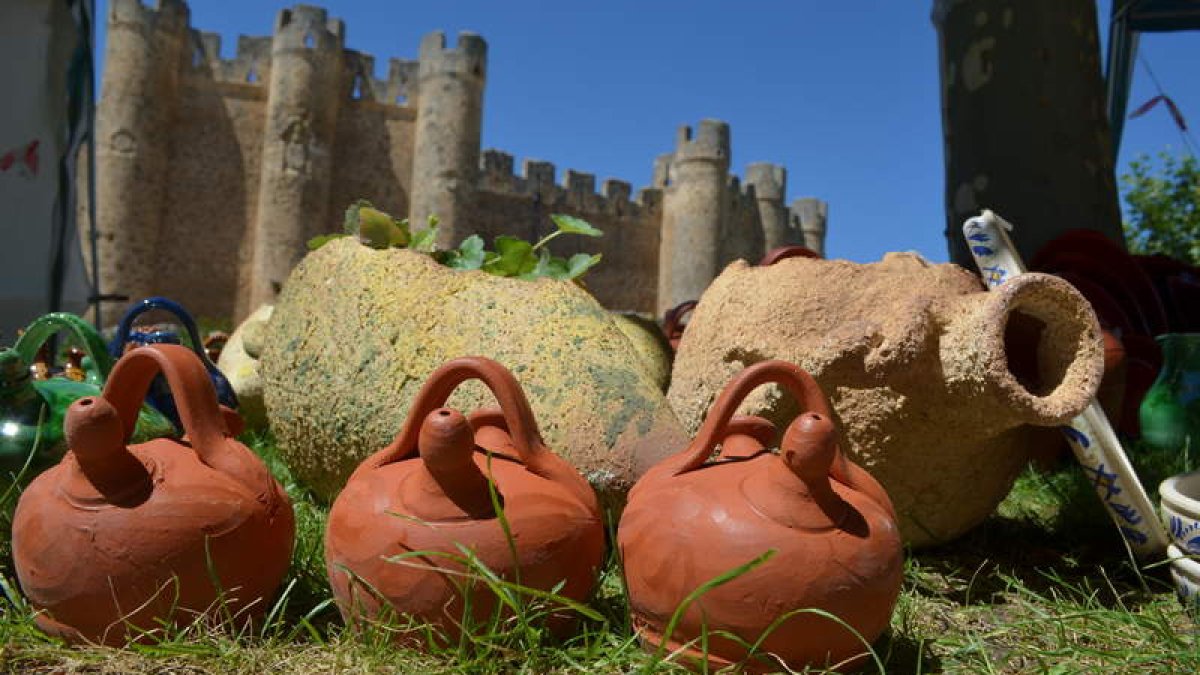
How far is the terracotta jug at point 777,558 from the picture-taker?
0.99m

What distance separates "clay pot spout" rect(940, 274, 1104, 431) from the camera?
1.32m

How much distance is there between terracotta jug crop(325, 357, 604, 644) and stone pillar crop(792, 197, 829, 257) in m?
19.0

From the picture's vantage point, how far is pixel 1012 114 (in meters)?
2.80

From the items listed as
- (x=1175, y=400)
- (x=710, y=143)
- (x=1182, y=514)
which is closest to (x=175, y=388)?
(x=1182, y=514)

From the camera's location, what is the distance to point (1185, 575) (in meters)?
1.37

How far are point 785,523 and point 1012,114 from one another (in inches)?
91.2

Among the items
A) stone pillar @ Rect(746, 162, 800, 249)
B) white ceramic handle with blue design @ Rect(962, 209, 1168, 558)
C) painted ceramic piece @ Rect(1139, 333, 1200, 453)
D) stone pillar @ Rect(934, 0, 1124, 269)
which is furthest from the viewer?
stone pillar @ Rect(746, 162, 800, 249)

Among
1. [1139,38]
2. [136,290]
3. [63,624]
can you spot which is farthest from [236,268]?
[63,624]

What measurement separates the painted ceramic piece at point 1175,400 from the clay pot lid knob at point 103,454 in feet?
8.08

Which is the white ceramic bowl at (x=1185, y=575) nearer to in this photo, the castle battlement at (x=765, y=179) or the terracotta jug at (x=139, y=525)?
the terracotta jug at (x=139, y=525)

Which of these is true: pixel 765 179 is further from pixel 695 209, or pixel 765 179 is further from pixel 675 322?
pixel 675 322

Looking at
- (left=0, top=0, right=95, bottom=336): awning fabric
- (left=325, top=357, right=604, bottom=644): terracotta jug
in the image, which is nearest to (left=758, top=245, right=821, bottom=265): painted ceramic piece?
(left=325, top=357, right=604, bottom=644): terracotta jug

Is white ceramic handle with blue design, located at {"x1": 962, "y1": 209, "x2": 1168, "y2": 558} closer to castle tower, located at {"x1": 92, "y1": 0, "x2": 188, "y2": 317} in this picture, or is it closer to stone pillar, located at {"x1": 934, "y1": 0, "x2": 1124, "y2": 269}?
stone pillar, located at {"x1": 934, "y1": 0, "x2": 1124, "y2": 269}

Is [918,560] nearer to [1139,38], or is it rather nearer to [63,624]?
[63,624]
